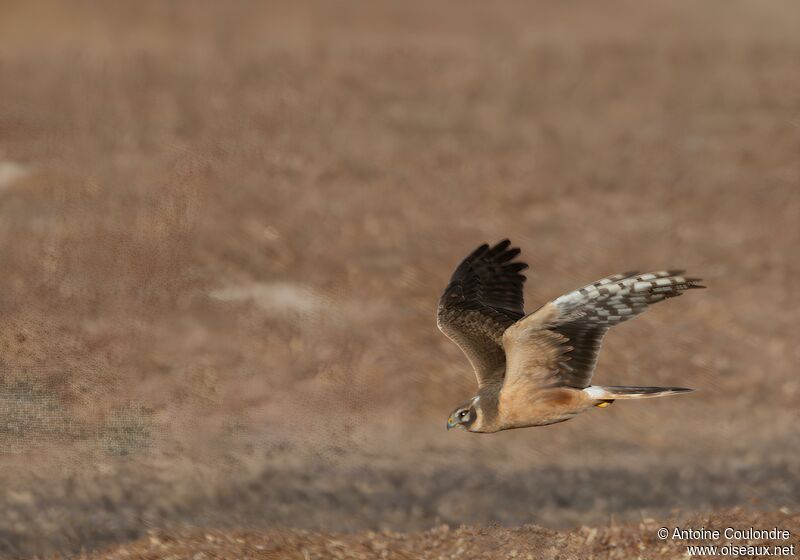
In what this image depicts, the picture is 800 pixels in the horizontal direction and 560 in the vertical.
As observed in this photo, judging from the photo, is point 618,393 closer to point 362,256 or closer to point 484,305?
point 484,305

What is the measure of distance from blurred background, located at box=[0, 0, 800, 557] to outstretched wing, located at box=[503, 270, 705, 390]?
3.28 metres

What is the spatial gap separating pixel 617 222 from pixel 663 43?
12141 millimetres

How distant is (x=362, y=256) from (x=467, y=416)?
1012 cm

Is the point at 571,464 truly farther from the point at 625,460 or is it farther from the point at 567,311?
the point at 567,311

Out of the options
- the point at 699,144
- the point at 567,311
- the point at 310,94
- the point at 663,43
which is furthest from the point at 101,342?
the point at 663,43

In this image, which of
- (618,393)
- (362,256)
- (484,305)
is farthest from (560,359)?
(362,256)

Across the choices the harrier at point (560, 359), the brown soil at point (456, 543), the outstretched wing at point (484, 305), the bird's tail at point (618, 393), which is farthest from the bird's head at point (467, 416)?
the brown soil at point (456, 543)

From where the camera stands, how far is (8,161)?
23719mm

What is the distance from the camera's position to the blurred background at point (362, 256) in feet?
46.1

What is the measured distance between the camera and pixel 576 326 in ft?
32.6

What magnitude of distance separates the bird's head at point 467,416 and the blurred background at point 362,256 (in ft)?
8.23

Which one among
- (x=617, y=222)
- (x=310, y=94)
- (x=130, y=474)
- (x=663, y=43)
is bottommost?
(x=130, y=474)

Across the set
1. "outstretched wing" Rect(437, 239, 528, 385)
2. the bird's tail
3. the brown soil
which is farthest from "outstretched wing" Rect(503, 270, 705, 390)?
the brown soil

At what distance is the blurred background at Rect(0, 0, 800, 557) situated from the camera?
46.1 feet
